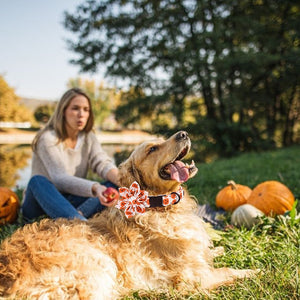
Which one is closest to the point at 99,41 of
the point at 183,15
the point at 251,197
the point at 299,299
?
the point at 183,15

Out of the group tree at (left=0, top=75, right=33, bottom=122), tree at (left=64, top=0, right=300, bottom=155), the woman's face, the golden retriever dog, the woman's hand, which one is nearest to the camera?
the golden retriever dog

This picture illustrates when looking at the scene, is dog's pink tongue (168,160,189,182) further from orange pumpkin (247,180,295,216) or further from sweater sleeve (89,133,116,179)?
sweater sleeve (89,133,116,179)

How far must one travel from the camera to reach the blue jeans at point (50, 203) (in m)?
3.25

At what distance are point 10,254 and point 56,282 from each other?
14.7 inches

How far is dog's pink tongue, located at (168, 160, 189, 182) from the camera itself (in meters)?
2.29

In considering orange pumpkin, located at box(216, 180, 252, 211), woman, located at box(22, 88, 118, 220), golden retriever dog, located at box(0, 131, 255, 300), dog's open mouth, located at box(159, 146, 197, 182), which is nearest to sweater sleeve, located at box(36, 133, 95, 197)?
woman, located at box(22, 88, 118, 220)

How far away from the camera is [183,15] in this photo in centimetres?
1238

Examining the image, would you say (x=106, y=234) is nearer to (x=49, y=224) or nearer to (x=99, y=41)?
(x=49, y=224)

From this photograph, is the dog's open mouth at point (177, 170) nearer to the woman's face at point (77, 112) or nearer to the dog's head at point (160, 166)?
the dog's head at point (160, 166)

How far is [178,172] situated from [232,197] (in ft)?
6.68

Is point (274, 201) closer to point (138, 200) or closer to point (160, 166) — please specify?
point (160, 166)

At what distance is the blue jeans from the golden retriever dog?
0.86 metres

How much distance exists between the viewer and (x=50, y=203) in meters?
3.31

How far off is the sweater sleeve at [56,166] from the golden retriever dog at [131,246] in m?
1.12
